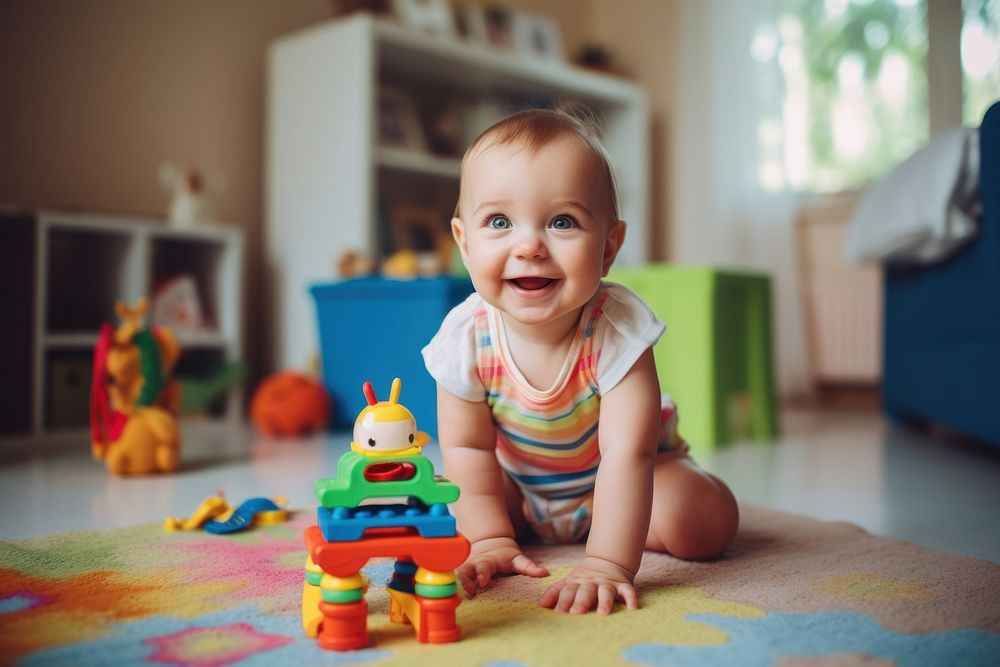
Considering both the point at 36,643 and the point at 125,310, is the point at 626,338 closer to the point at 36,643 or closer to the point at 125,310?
the point at 36,643

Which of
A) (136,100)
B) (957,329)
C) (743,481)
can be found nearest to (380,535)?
(743,481)

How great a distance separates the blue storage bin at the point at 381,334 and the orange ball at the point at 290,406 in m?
0.08

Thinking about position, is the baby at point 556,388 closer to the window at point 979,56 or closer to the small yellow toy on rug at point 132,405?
the small yellow toy on rug at point 132,405

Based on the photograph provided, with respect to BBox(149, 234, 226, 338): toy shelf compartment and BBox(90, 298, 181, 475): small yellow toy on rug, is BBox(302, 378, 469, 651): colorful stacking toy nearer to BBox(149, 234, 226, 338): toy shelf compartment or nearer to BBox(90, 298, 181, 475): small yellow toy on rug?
BBox(90, 298, 181, 475): small yellow toy on rug

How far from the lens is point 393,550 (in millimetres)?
659

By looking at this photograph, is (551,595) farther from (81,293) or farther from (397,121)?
(397,121)

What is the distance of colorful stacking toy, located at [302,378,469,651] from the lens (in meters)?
0.65

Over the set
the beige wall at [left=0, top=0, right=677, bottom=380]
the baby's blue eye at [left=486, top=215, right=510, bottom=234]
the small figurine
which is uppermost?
the beige wall at [left=0, top=0, right=677, bottom=380]

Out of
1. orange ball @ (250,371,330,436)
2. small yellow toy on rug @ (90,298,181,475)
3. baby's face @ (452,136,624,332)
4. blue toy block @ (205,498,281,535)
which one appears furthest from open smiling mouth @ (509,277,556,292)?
orange ball @ (250,371,330,436)

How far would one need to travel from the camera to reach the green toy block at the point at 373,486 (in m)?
0.66

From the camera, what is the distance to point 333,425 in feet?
7.16

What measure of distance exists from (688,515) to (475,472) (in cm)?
23

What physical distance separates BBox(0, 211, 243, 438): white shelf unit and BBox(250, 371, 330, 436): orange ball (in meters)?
0.25

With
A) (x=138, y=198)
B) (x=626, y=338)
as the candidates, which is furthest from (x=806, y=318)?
(x=626, y=338)
